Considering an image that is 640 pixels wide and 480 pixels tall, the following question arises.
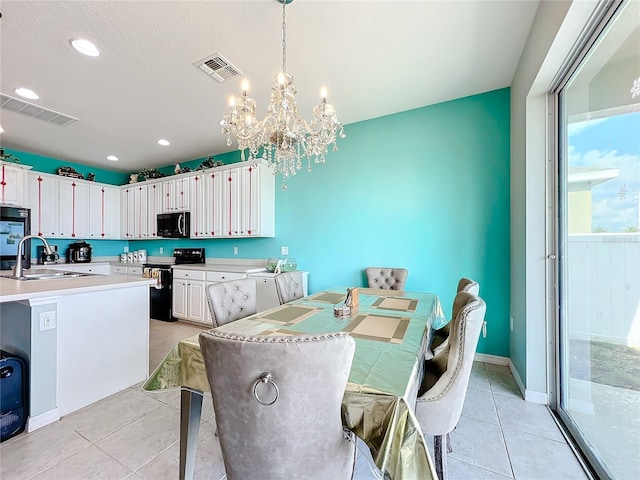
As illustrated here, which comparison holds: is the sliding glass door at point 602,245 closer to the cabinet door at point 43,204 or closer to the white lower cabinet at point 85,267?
the white lower cabinet at point 85,267

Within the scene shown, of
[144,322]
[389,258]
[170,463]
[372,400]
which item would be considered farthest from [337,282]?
[372,400]

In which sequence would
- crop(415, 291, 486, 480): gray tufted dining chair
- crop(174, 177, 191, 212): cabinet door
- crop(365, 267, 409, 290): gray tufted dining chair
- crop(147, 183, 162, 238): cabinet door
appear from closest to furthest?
crop(415, 291, 486, 480): gray tufted dining chair < crop(365, 267, 409, 290): gray tufted dining chair < crop(174, 177, 191, 212): cabinet door < crop(147, 183, 162, 238): cabinet door

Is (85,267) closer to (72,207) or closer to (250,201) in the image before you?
(72,207)

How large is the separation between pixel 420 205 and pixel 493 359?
1.79 meters

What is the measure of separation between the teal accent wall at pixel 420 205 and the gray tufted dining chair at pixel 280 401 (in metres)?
2.51

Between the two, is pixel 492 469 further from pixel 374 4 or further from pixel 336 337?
pixel 374 4

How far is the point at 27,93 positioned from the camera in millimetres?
2645

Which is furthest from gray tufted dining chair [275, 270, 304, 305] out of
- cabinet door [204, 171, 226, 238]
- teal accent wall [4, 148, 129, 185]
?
teal accent wall [4, 148, 129, 185]

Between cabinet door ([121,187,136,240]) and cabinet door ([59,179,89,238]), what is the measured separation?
1.84 feet

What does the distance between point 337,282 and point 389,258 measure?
2.57 ft

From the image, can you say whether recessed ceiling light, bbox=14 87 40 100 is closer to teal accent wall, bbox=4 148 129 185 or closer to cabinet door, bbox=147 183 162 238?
cabinet door, bbox=147 183 162 238

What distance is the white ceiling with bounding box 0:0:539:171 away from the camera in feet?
5.74

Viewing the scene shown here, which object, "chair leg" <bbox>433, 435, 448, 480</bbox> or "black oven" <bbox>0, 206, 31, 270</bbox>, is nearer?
"chair leg" <bbox>433, 435, 448, 480</bbox>

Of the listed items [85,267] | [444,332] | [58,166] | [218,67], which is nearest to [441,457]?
[444,332]
